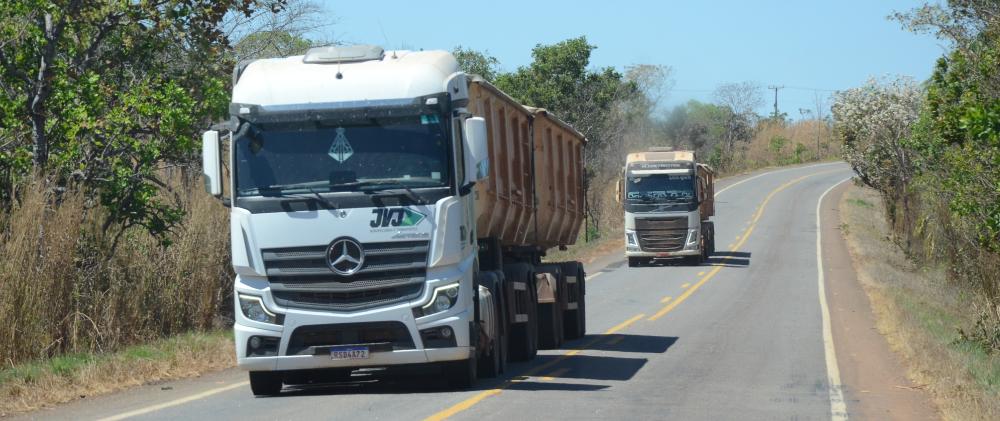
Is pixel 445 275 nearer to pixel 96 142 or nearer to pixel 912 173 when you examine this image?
pixel 96 142

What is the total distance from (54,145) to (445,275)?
7.91 metres

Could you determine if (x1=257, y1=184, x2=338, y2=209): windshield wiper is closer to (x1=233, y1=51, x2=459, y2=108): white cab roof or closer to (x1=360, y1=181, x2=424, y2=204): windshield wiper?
(x1=360, y1=181, x2=424, y2=204): windshield wiper

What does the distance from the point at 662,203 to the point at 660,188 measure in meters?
0.64

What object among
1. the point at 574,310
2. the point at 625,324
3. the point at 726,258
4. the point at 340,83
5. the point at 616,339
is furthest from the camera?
the point at 726,258

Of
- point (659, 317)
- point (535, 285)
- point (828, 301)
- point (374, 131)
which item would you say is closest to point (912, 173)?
point (828, 301)

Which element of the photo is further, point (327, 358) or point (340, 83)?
point (340, 83)

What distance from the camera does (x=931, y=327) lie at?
22562 mm

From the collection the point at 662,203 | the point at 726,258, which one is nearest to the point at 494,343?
the point at 662,203

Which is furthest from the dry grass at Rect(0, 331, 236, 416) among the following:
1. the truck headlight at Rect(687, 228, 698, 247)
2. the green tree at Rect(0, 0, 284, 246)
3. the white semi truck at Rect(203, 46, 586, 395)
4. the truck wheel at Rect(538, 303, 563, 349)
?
the truck headlight at Rect(687, 228, 698, 247)

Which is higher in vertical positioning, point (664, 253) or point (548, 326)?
point (548, 326)

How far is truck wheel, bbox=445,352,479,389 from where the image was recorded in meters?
13.3

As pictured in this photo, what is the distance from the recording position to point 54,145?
59.0 feet

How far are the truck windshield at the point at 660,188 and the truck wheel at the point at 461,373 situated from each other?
1066 inches

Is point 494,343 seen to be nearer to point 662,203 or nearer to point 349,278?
point 349,278
